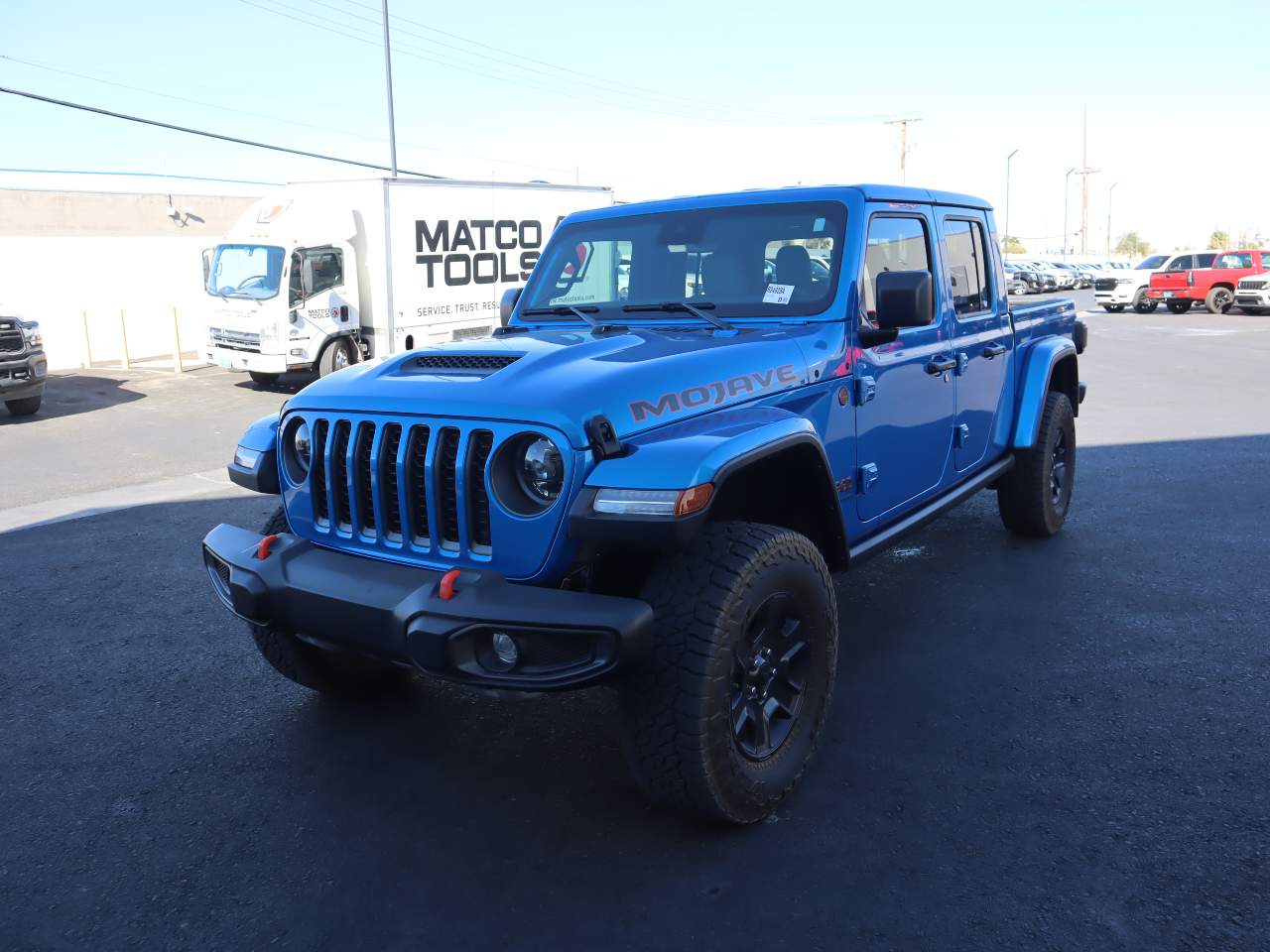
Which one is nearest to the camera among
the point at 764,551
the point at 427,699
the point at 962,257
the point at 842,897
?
the point at 842,897

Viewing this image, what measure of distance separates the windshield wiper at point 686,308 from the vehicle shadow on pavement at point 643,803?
5.11ft

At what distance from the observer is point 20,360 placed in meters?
12.5

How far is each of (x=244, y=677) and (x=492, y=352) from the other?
205 cm

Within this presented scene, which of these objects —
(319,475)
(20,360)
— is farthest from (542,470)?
(20,360)

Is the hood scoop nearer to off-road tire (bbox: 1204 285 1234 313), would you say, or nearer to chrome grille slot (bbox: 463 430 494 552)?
chrome grille slot (bbox: 463 430 494 552)

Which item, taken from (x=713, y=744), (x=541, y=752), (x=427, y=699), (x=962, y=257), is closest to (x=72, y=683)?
(x=427, y=699)

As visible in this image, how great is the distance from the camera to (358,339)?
1631 cm

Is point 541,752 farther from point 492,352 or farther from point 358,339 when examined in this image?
point 358,339

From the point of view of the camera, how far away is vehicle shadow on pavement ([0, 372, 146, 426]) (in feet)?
44.0

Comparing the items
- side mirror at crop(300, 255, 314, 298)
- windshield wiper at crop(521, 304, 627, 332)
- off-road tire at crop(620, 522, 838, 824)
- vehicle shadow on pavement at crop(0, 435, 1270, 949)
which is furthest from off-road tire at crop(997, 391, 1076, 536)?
side mirror at crop(300, 255, 314, 298)

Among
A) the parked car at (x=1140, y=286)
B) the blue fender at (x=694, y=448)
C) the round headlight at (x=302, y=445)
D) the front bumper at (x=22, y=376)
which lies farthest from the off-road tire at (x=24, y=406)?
the parked car at (x=1140, y=286)

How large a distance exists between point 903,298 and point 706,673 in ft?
5.42

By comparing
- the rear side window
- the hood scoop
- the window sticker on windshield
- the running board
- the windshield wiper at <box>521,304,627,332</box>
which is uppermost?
the rear side window

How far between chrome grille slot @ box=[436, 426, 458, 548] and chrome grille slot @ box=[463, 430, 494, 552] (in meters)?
0.05
